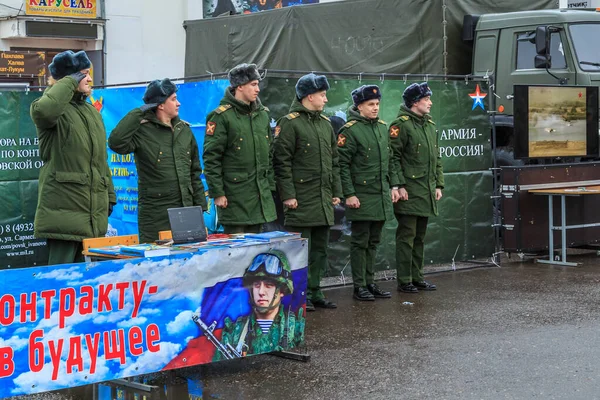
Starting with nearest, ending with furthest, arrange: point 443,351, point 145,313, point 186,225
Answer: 1. point 145,313
2. point 186,225
3. point 443,351

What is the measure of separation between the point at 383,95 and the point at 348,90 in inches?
21.0

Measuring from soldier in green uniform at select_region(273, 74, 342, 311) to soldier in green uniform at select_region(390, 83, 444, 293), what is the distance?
38.9 inches

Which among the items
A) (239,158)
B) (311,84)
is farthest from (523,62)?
(239,158)

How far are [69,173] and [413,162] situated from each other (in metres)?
3.89

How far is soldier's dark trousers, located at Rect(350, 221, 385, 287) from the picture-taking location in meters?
9.62

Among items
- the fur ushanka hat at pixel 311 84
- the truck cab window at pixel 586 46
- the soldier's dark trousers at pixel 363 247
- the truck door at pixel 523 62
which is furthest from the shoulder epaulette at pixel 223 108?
the truck cab window at pixel 586 46

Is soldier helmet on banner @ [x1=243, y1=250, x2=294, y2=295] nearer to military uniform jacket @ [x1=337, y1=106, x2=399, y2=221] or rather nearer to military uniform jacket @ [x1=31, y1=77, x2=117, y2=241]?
military uniform jacket @ [x1=31, y1=77, x2=117, y2=241]

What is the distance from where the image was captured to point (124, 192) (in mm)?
10875

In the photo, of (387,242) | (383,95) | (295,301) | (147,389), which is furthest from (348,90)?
(147,389)

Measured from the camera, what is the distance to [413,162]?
32.6 feet

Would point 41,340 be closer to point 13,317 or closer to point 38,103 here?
point 13,317

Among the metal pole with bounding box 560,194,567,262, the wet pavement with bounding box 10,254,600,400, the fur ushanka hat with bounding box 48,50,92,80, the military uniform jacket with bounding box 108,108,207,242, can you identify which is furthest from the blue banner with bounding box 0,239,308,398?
the metal pole with bounding box 560,194,567,262

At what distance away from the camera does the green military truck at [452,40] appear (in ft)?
45.8

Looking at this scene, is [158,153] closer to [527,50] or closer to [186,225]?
[186,225]
